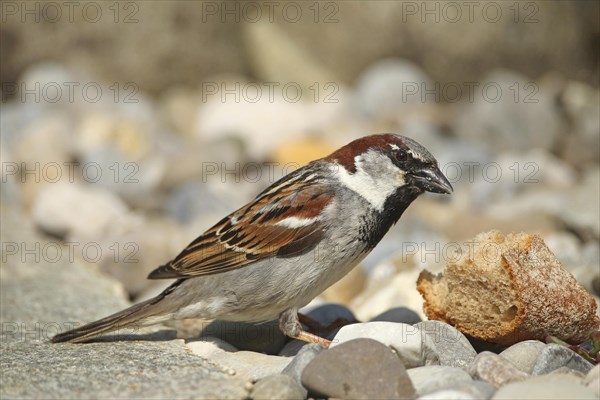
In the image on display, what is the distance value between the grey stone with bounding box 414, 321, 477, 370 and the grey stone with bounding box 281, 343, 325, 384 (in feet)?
1.51

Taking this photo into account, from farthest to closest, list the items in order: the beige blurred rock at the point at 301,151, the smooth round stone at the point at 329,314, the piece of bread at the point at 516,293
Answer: the beige blurred rock at the point at 301,151 < the smooth round stone at the point at 329,314 < the piece of bread at the point at 516,293

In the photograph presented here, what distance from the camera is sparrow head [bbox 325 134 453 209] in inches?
166

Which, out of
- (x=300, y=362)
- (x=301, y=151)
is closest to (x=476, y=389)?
(x=300, y=362)

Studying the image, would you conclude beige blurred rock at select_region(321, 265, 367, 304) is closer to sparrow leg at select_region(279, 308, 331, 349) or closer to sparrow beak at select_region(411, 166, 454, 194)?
sparrow leg at select_region(279, 308, 331, 349)

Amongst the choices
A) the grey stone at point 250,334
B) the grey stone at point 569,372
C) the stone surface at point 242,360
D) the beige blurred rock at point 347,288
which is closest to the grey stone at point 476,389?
the grey stone at point 569,372

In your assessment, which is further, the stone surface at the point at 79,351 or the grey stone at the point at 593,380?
the stone surface at the point at 79,351

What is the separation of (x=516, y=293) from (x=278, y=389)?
1.15 metres

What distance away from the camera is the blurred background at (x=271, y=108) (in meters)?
6.77

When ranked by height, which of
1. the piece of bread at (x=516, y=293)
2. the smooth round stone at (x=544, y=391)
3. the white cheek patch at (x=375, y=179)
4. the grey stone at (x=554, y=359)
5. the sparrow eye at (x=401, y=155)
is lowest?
the smooth round stone at (x=544, y=391)

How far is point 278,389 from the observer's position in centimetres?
331

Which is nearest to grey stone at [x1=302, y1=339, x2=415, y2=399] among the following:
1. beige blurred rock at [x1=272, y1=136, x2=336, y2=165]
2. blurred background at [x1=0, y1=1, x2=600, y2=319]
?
blurred background at [x1=0, y1=1, x2=600, y2=319]

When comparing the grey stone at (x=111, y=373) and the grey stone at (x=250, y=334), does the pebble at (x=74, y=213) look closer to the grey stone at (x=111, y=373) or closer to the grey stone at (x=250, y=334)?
the grey stone at (x=250, y=334)

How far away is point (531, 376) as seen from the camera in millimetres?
3465

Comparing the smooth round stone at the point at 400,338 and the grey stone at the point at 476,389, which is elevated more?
the smooth round stone at the point at 400,338
